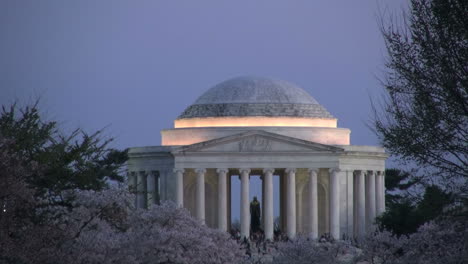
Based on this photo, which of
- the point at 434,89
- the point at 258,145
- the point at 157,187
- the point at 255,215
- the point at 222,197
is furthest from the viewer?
the point at 157,187

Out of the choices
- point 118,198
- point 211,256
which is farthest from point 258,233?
point 118,198

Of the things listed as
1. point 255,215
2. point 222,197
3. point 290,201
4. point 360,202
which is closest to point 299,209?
point 255,215

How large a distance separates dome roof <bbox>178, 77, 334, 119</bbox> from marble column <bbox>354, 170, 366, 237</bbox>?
923 cm

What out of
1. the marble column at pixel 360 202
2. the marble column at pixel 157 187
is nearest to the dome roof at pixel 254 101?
the marble column at pixel 157 187

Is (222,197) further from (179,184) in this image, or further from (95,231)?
(95,231)

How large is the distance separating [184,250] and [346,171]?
9298 centimetres

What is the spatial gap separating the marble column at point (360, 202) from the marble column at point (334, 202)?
4.78 metres

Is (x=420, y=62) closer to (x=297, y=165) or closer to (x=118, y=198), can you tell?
(x=118, y=198)

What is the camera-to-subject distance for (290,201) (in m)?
182

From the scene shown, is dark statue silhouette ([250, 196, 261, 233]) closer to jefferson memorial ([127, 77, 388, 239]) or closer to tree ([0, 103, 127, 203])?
jefferson memorial ([127, 77, 388, 239])

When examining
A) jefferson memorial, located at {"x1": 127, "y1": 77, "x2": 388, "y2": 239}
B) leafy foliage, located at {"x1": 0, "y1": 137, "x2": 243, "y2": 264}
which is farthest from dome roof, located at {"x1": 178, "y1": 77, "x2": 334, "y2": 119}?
leafy foliage, located at {"x1": 0, "y1": 137, "x2": 243, "y2": 264}

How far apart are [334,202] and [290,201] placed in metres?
4.95

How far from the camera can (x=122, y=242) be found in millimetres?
88125

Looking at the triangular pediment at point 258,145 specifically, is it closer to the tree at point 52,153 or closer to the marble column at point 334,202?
the marble column at point 334,202
